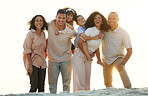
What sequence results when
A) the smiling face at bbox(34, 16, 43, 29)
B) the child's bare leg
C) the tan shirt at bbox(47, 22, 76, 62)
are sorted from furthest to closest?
the tan shirt at bbox(47, 22, 76, 62)
the smiling face at bbox(34, 16, 43, 29)
the child's bare leg

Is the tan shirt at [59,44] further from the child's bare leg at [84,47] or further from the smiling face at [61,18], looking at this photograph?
the child's bare leg at [84,47]

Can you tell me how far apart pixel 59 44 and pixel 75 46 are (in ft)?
1.35

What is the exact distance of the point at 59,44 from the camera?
192 inches

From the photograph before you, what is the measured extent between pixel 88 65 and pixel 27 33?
150 cm

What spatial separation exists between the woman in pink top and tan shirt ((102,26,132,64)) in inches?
56.6

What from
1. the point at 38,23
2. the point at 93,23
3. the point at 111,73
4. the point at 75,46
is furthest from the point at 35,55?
the point at 111,73

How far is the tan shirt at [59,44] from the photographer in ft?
15.9

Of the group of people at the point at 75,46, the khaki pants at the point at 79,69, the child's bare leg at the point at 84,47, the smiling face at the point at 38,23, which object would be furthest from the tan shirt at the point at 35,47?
the child's bare leg at the point at 84,47

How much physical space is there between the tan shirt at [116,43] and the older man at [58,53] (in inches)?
32.9

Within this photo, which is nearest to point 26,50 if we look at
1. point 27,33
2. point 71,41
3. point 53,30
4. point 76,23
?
point 27,33

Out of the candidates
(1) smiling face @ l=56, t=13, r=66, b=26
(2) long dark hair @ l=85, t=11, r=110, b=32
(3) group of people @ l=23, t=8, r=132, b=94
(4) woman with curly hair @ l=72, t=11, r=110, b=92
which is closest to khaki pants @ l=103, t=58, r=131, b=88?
(3) group of people @ l=23, t=8, r=132, b=94

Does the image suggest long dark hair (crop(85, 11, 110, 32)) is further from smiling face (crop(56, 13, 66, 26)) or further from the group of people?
smiling face (crop(56, 13, 66, 26))

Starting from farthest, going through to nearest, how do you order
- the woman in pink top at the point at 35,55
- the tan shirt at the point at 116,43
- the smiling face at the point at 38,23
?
the tan shirt at the point at 116,43 → the smiling face at the point at 38,23 → the woman in pink top at the point at 35,55

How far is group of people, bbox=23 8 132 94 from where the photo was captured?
14.6ft
